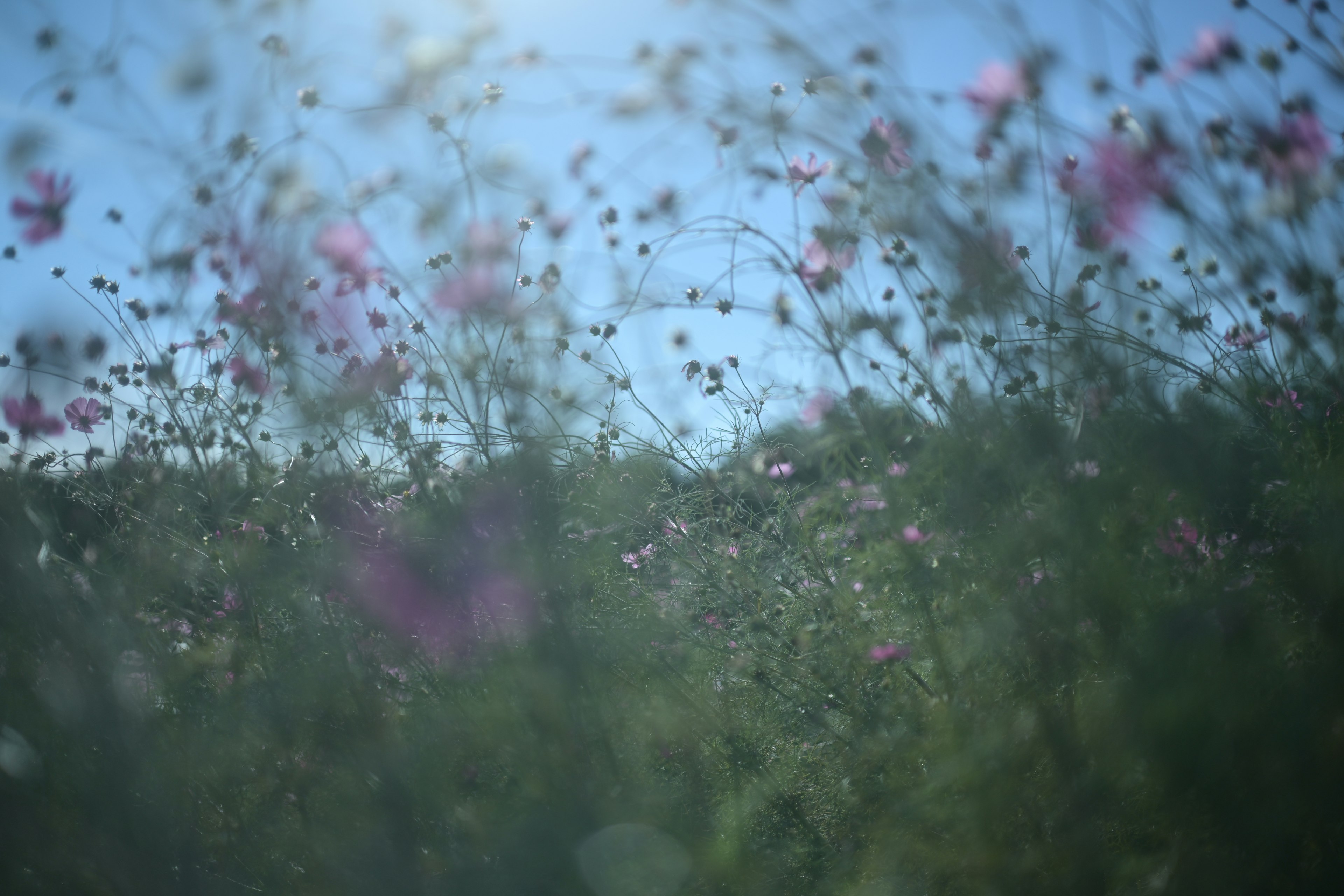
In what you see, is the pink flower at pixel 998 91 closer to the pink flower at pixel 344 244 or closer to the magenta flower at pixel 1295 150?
the magenta flower at pixel 1295 150

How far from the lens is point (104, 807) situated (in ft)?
5.78

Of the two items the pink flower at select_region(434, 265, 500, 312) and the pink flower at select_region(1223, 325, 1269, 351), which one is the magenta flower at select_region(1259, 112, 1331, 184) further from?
the pink flower at select_region(434, 265, 500, 312)

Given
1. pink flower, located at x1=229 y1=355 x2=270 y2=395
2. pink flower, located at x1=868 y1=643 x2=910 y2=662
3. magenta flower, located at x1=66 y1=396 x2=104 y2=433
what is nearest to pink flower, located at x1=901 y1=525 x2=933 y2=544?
pink flower, located at x1=868 y1=643 x2=910 y2=662

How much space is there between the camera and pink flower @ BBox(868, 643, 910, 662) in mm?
1698

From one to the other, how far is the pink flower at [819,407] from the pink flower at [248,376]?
130 centimetres

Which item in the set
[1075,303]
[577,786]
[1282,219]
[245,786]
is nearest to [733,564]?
[577,786]

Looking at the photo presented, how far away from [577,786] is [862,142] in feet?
4.20

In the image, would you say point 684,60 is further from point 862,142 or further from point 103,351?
point 103,351

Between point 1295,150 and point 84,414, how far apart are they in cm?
281

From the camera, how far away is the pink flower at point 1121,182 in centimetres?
136

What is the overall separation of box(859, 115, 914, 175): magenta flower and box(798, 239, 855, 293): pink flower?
0.20m

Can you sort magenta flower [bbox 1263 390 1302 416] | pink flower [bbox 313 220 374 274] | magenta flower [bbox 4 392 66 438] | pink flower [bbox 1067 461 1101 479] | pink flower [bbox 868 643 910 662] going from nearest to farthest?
1. pink flower [bbox 1067 461 1101 479]
2. magenta flower [bbox 1263 390 1302 416]
3. pink flower [bbox 868 643 910 662]
4. pink flower [bbox 313 220 374 274]
5. magenta flower [bbox 4 392 66 438]

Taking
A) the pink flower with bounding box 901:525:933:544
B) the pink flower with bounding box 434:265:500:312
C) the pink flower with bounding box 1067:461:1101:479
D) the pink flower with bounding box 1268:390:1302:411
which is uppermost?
the pink flower with bounding box 434:265:500:312

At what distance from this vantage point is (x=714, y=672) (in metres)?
2.22
